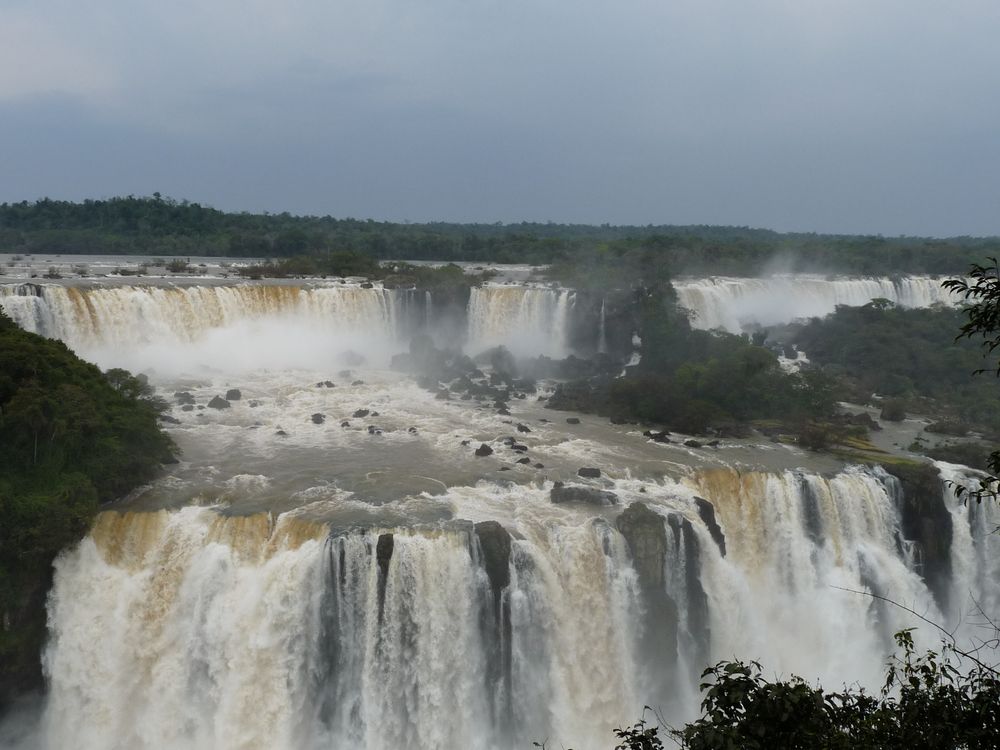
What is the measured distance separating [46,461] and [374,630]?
6.75 metres

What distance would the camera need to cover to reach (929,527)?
55.0 feet

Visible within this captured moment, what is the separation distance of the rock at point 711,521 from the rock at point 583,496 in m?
1.72

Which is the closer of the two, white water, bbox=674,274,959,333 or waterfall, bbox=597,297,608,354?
waterfall, bbox=597,297,608,354

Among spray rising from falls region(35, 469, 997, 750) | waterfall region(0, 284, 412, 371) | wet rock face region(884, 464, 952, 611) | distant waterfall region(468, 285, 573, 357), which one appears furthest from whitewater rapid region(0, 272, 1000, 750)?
distant waterfall region(468, 285, 573, 357)

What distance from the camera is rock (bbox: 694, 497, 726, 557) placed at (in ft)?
48.8

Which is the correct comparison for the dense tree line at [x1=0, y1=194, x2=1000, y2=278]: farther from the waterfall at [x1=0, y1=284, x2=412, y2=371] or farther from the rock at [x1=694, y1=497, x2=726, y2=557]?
the rock at [x1=694, y1=497, x2=726, y2=557]

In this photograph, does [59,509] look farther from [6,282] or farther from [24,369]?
[6,282]

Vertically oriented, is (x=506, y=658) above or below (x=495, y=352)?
below

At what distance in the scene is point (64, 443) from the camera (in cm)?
1402

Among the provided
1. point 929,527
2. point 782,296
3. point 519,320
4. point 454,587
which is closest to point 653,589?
point 454,587

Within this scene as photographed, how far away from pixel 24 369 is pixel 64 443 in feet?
5.55

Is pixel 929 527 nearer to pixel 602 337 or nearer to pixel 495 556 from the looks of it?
pixel 495 556

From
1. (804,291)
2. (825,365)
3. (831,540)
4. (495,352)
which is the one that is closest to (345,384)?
(495,352)

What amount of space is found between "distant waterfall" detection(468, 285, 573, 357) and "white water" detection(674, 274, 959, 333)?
5.24 m
